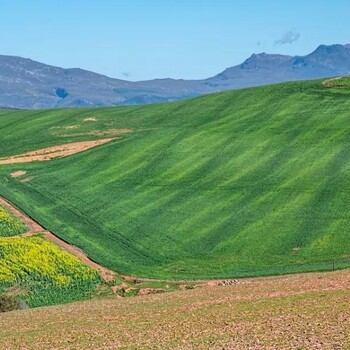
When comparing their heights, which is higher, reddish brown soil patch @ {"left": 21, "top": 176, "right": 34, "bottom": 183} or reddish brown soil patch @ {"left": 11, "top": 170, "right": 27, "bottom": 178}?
reddish brown soil patch @ {"left": 11, "top": 170, "right": 27, "bottom": 178}

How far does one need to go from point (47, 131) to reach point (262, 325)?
104245 millimetres

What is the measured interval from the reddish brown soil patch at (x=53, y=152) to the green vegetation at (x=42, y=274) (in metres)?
41.8

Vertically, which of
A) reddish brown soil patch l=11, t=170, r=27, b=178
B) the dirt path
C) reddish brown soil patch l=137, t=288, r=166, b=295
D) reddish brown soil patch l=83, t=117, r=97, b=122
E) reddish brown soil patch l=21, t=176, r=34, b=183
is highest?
reddish brown soil patch l=83, t=117, r=97, b=122

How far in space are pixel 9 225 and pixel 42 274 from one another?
51.7ft

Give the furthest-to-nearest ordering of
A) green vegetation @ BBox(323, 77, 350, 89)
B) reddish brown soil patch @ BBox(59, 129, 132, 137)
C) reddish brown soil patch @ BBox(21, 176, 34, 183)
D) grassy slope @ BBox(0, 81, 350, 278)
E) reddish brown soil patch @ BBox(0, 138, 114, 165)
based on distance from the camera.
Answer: green vegetation @ BBox(323, 77, 350, 89) < reddish brown soil patch @ BBox(59, 129, 132, 137) < reddish brown soil patch @ BBox(0, 138, 114, 165) < reddish brown soil patch @ BBox(21, 176, 34, 183) < grassy slope @ BBox(0, 81, 350, 278)

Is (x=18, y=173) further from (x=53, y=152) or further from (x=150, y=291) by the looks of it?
(x=150, y=291)


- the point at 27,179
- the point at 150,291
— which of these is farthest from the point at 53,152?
the point at 150,291

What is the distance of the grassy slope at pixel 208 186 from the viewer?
69.1 m

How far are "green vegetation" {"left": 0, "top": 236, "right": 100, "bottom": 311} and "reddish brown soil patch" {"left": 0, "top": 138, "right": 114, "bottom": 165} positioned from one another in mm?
41819

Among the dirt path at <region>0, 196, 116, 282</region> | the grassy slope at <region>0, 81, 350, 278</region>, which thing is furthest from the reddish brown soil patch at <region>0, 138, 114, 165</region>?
the dirt path at <region>0, 196, 116, 282</region>

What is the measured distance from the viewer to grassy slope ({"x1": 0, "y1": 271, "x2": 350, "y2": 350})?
1187 inches

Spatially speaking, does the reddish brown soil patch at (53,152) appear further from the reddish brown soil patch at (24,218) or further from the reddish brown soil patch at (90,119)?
the reddish brown soil patch at (24,218)

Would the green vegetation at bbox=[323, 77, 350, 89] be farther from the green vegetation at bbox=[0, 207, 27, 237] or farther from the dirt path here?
the green vegetation at bbox=[0, 207, 27, 237]

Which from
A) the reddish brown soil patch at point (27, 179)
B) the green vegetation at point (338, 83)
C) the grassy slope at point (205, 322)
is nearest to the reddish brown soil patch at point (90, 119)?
the reddish brown soil patch at point (27, 179)
